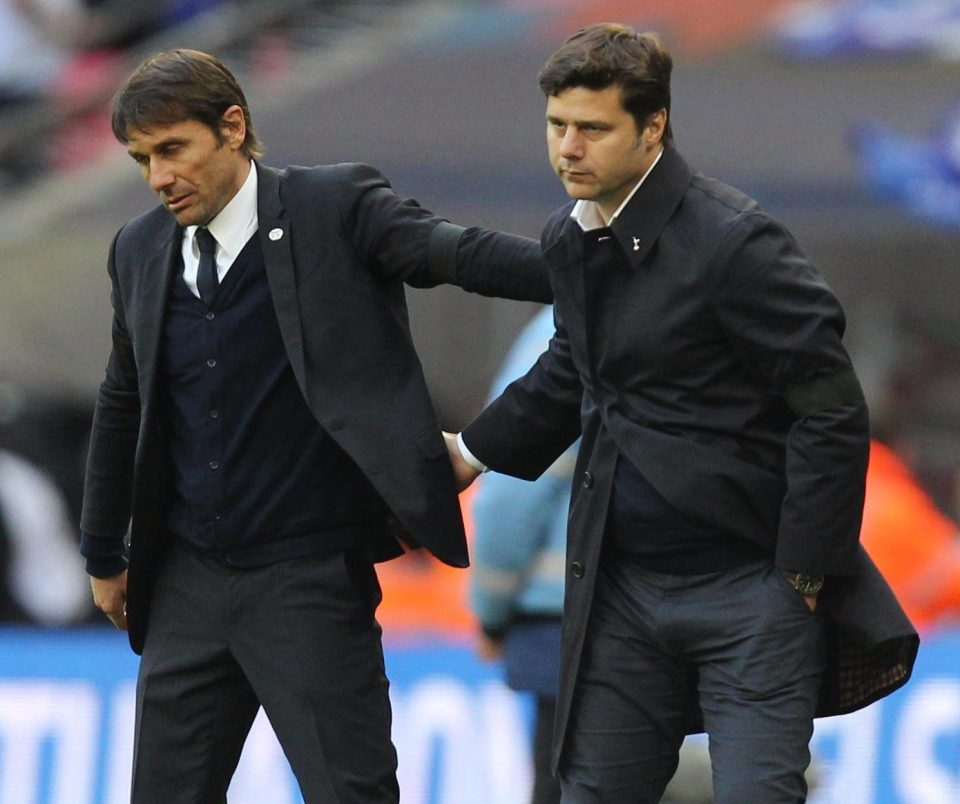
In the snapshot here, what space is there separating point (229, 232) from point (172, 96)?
1.05 ft

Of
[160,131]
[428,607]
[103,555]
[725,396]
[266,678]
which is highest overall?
[160,131]

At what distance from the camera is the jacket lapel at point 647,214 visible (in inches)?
153

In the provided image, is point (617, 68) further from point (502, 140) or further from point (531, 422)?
point (502, 140)

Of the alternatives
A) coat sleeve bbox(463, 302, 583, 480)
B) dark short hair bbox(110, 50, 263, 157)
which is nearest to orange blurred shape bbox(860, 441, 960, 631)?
coat sleeve bbox(463, 302, 583, 480)

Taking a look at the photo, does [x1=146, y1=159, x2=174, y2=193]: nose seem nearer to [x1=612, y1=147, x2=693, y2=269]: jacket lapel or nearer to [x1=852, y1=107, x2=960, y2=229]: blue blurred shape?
[x1=612, y1=147, x2=693, y2=269]: jacket lapel

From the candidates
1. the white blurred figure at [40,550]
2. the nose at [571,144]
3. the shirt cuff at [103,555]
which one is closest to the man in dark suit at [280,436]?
the shirt cuff at [103,555]

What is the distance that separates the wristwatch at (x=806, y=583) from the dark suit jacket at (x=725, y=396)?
0.17ft

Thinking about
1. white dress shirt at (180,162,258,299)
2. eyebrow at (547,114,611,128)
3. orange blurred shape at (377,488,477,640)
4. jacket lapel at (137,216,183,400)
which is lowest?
orange blurred shape at (377,488,477,640)

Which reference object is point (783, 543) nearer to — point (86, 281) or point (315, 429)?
point (315, 429)

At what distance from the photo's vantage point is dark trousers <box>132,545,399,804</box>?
13.4 feet

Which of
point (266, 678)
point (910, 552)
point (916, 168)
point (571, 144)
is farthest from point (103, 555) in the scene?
point (916, 168)

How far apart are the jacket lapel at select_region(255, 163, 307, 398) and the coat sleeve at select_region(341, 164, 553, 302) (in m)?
0.14

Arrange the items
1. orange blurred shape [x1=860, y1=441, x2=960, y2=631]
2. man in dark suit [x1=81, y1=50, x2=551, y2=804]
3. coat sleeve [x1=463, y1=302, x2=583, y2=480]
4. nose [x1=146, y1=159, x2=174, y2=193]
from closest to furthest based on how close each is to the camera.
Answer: nose [x1=146, y1=159, x2=174, y2=193] < man in dark suit [x1=81, y1=50, x2=551, y2=804] < coat sleeve [x1=463, y1=302, x2=583, y2=480] < orange blurred shape [x1=860, y1=441, x2=960, y2=631]

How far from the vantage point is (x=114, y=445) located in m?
4.34
